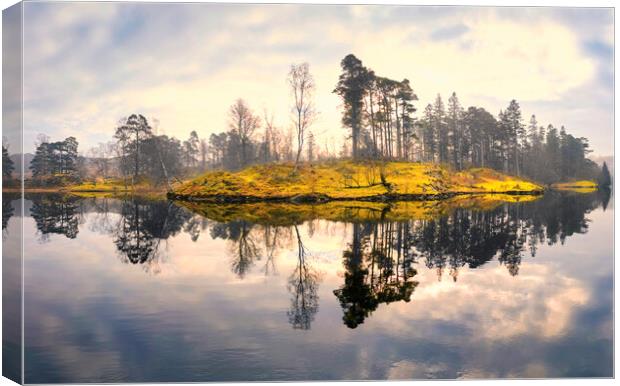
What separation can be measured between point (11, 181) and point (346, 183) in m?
13.8

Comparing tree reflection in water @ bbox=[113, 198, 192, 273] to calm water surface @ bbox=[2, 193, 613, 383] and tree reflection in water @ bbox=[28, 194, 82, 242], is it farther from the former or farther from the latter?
tree reflection in water @ bbox=[28, 194, 82, 242]

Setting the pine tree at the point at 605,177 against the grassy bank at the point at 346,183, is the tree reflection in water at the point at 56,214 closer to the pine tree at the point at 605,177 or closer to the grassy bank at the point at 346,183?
the grassy bank at the point at 346,183

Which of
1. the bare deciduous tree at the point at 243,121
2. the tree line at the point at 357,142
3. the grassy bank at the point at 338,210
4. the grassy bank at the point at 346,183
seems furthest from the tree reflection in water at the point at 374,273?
the bare deciduous tree at the point at 243,121

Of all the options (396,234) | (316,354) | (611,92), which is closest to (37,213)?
(316,354)

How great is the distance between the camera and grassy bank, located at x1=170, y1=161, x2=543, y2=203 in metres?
16.7

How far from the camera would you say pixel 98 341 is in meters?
9.16

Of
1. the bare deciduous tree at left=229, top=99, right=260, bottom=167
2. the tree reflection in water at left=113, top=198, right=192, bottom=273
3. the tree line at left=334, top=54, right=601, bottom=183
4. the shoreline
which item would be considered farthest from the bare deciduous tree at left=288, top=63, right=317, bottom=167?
the tree reflection in water at left=113, top=198, right=192, bottom=273

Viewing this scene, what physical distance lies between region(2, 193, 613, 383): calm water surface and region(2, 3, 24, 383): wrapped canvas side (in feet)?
0.47

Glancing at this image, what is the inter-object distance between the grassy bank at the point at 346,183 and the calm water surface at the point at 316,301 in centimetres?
162

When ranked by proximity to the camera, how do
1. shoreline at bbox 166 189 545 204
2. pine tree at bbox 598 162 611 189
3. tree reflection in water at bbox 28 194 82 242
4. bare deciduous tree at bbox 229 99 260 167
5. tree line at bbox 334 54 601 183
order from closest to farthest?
1. pine tree at bbox 598 162 611 189
2. tree reflection in water at bbox 28 194 82 242
3. tree line at bbox 334 54 601 183
4. bare deciduous tree at bbox 229 99 260 167
5. shoreline at bbox 166 189 545 204

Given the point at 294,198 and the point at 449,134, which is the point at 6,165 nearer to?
the point at 449,134

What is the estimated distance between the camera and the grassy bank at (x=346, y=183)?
658 inches

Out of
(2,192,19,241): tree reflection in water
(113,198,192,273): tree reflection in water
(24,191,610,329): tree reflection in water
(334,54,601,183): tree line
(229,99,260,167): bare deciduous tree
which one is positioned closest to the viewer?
(2,192,19,241): tree reflection in water

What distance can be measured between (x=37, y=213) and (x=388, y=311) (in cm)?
820
